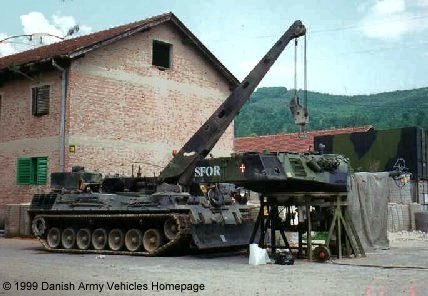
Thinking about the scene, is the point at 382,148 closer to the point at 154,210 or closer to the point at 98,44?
the point at 98,44

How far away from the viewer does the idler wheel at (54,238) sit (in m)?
17.1

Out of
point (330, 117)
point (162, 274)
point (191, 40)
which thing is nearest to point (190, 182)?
point (162, 274)

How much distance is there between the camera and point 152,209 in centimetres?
1498

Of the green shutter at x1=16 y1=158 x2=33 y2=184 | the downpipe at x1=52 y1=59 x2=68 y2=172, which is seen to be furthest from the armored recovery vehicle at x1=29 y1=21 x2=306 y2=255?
the green shutter at x1=16 y1=158 x2=33 y2=184

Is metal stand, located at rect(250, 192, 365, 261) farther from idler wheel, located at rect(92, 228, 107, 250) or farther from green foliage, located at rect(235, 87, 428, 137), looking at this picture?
green foliage, located at rect(235, 87, 428, 137)

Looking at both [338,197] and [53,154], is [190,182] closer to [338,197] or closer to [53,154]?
[338,197]

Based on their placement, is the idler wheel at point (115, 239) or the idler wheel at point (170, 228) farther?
the idler wheel at point (115, 239)

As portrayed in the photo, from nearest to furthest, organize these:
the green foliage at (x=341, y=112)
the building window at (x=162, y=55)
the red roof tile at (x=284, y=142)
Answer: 1. the building window at (x=162, y=55)
2. the red roof tile at (x=284, y=142)
3. the green foliage at (x=341, y=112)

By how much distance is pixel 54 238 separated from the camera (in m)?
17.2

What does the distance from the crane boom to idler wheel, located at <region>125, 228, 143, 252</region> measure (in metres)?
1.56

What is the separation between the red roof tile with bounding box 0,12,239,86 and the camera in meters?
23.0

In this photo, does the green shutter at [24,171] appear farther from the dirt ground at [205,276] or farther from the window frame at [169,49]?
the dirt ground at [205,276]

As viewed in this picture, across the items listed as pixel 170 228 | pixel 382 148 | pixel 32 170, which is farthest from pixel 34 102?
pixel 382 148

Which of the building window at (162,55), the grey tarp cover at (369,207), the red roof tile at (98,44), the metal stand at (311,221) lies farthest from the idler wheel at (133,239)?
the building window at (162,55)
